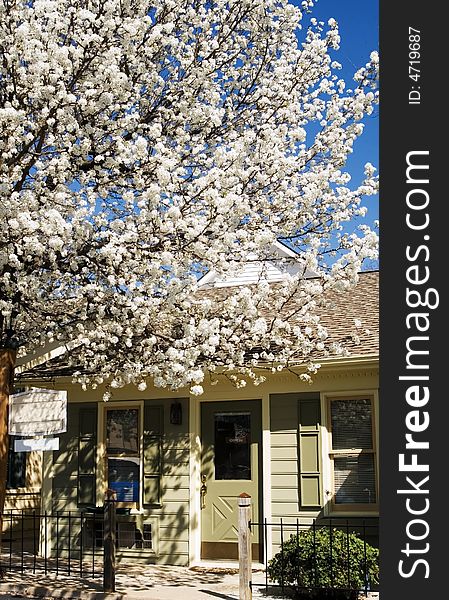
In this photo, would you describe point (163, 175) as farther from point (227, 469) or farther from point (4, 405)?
point (227, 469)

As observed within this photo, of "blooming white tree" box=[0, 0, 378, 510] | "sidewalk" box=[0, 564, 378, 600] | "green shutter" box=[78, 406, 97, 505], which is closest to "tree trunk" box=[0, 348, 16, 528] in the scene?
"blooming white tree" box=[0, 0, 378, 510]

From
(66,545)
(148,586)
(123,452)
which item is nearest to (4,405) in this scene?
(148,586)

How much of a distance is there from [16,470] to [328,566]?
32.0ft

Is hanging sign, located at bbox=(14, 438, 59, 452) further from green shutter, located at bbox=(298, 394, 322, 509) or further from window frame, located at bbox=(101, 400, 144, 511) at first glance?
green shutter, located at bbox=(298, 394, 322, 509)

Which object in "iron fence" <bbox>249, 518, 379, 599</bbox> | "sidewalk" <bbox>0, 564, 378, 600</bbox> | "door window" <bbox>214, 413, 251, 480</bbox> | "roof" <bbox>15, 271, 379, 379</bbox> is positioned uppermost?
"roof" <bbox>15, 271, 379, 379</bbox>

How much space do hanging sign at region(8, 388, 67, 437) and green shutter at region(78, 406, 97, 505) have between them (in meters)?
Result: 3.83

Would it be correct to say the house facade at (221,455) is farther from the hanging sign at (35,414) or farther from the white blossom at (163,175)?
the hanging sign at (35,414)

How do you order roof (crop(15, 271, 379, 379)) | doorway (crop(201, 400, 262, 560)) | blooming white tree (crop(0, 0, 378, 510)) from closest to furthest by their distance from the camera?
blooming white tree (crop(0, 0, 378, 510)), roof (crop(15, 271, 379, 379)), doorway (crop(201, 400, 262, 560))

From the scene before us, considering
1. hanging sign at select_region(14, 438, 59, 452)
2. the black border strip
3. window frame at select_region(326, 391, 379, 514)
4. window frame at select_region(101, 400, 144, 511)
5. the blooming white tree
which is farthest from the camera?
window frame at select_region(101, 400, 144, 511)

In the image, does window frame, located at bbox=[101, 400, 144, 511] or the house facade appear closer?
the house facade

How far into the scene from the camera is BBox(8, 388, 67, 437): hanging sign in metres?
9.11

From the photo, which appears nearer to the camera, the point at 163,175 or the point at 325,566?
the point at 163,175

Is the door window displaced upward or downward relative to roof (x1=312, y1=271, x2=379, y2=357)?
downward

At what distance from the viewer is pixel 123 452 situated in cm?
1282
